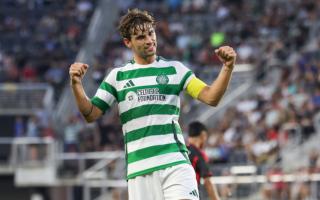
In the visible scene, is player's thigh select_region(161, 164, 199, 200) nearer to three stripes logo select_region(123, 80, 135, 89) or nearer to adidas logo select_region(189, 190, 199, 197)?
adidas logo select_region(189, 190, 199, 197)

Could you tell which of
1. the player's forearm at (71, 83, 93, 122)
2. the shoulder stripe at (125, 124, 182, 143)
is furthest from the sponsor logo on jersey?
the player's forearm at (71, 83, 93, 122)

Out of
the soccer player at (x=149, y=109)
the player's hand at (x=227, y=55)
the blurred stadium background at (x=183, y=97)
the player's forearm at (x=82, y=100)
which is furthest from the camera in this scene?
the blurred stadium background at (x=183, y=97)

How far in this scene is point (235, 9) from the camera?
35.4m

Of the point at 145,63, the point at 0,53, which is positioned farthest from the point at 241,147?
the point at 145,63

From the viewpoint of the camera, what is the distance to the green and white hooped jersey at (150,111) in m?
10.2

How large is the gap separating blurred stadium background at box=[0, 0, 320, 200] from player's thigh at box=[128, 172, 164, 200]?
11.7 meters

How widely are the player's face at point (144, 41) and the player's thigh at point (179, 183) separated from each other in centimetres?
97

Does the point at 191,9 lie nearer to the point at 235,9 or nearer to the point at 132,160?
the point at 235,9

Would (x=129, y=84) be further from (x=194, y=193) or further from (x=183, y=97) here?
(x=183, y=97)

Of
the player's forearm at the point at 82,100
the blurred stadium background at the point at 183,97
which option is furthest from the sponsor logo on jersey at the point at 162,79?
the blurred stadium background at the point at 183,97

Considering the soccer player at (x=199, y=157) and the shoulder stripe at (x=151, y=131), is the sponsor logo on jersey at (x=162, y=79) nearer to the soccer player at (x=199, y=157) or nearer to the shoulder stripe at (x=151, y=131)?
the shoulder stripe at (x=151, y=131)

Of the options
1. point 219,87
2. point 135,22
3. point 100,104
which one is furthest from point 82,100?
point 219,87

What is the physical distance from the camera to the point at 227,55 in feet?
31.6

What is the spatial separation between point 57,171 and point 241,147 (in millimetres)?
6084
